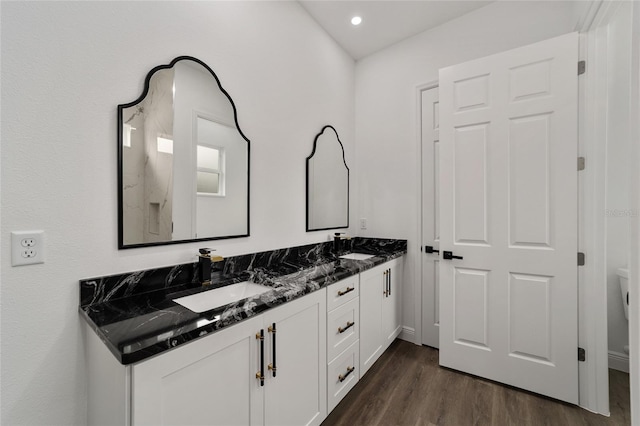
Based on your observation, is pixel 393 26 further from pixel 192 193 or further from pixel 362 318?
pixel 362 318

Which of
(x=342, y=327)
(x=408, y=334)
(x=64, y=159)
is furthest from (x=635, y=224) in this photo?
(x=64, y=159)

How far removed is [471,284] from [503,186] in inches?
30.3

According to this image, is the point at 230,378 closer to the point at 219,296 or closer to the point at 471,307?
the point at 219,296

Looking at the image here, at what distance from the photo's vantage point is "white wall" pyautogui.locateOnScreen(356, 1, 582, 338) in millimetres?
2143

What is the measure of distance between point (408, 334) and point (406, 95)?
2.36m

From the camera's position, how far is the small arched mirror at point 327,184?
7.77ft

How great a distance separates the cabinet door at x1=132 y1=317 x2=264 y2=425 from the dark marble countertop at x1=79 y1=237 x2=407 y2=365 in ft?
0.18

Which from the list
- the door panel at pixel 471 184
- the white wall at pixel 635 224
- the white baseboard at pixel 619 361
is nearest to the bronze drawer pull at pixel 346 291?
the door panel at pixel 471 184

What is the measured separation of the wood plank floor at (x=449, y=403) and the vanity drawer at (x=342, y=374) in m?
0.12

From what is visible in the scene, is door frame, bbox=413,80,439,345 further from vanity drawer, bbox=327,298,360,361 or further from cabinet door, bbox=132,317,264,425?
cabinet door, bbox=132,317,264,425

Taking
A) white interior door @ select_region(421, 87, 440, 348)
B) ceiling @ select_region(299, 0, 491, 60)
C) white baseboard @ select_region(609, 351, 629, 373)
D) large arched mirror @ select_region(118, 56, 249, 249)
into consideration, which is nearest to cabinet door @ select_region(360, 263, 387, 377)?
white interior door @ select_region(421, 87, 440, 348)

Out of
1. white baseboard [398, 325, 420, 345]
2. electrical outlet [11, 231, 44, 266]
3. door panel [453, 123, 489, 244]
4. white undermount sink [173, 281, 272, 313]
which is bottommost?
white baseboard [398, 325, 420, 345]

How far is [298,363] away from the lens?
4.41ft

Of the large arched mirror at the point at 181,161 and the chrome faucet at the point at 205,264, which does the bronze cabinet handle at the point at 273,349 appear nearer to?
the chrome faucet at the point at 205,264
